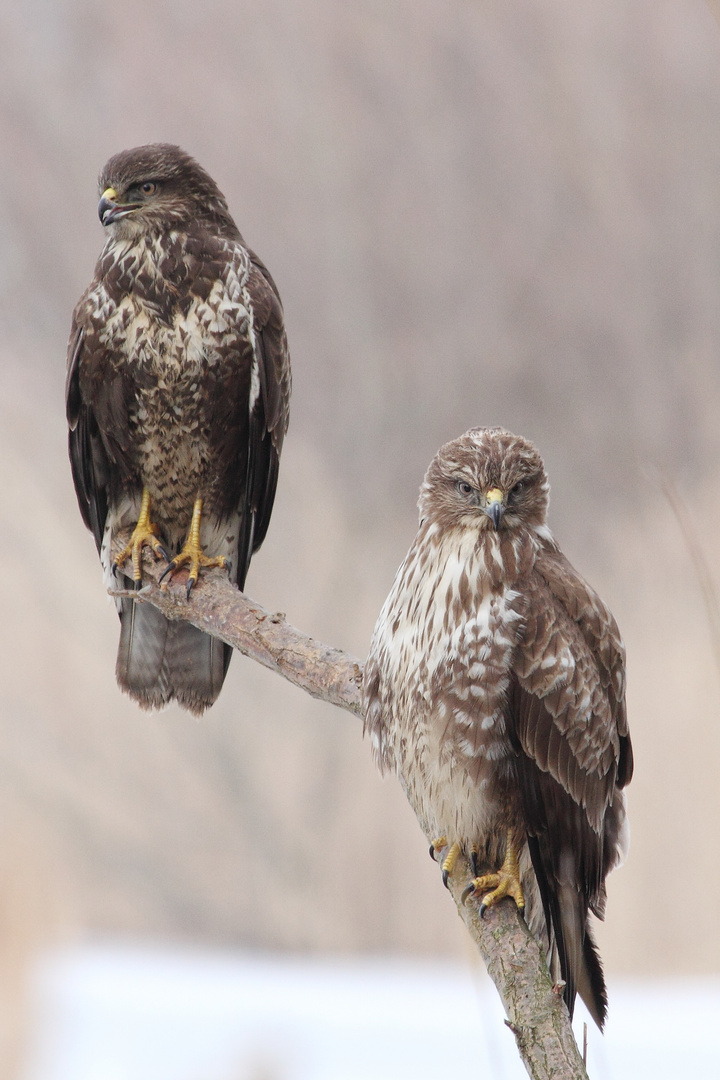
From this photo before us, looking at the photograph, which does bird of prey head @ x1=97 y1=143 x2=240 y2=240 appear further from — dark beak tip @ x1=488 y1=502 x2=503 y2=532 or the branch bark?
dark beak tip @ x1=488 y1=502 x2=503 y2=532

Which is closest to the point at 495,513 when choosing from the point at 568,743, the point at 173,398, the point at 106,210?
the point at 568,743

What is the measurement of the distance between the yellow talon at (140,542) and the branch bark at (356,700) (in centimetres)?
3

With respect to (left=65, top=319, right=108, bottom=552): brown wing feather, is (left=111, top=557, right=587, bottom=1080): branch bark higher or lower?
lower

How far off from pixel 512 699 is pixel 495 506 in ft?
0.98

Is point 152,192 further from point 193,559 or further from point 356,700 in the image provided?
point 356,700

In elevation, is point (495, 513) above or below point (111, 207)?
below

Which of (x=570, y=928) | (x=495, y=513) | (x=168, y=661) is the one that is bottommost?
(x=570, y=928)

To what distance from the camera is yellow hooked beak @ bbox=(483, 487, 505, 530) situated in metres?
1.71

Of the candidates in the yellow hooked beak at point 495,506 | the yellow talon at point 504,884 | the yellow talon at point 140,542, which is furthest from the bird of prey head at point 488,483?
the yellow talon at point 140,542

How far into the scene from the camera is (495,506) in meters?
1.71

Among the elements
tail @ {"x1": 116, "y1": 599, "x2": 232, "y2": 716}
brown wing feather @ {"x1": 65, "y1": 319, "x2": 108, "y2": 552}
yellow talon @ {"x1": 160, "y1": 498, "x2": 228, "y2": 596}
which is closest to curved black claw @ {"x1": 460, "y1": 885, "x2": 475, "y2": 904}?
yellow talon @ {"x1": 160, "y1": 498, "x2": 228, "y2": 596}

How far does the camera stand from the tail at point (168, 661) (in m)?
2.81

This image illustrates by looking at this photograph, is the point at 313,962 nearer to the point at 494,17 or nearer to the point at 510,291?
the point at 510,291

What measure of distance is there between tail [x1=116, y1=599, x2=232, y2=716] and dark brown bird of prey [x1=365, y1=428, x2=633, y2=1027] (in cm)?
104
